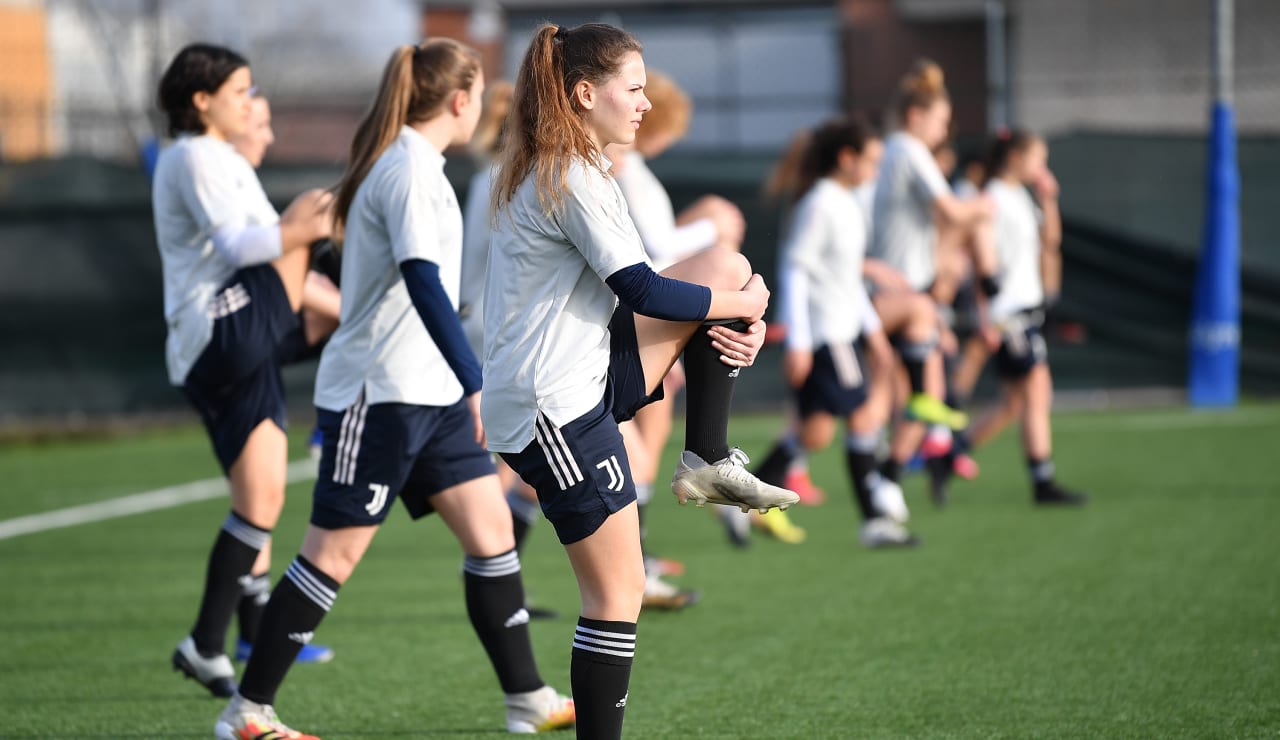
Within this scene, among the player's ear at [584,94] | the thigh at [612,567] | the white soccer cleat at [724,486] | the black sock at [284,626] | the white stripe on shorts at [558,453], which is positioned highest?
the player's ear at [584,94]

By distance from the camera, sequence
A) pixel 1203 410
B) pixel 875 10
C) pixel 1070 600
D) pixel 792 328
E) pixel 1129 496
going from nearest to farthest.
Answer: pixel 1070 600, pixel 792 328, pixel 1129 496, pixel 1203 410, pixel 875 10

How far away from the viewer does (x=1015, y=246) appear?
351 inches

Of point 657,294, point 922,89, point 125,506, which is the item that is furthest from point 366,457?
point 125,506

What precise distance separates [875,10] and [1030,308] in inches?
614

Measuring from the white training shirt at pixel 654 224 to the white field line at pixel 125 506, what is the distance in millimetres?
4051

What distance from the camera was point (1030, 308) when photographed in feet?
28.6

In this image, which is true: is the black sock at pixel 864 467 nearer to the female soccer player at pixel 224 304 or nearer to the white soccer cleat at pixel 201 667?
the female soccer player at pixel 224 304

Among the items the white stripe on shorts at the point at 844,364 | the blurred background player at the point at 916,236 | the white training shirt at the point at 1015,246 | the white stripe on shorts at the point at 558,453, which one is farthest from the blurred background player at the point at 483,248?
the white training shirt at the point at 1015,246

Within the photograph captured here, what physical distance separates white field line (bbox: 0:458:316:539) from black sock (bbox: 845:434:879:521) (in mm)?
3812

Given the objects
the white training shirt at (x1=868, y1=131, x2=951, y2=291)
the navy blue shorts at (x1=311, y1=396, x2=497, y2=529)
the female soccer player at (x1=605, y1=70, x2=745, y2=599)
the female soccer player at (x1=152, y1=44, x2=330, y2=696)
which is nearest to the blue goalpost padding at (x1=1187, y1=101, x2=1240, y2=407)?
the white training shirt at (x1=868, y1=131, x2=951, y2=291)

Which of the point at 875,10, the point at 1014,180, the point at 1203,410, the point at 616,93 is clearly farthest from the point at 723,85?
the point at 616,93

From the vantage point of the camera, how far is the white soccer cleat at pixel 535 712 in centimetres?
422

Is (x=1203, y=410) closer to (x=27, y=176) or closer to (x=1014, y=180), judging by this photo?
(x=1014, y=180)

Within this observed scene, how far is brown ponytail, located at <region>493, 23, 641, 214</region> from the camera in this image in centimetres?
317
